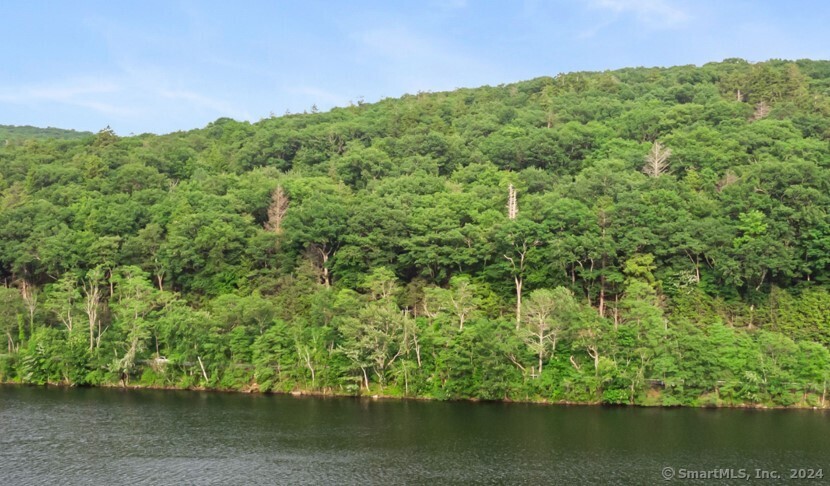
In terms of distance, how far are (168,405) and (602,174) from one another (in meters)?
41.9

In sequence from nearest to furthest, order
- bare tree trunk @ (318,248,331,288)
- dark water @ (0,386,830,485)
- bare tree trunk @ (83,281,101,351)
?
dark water @ (0,386,830,485)
bare tree trunk @ (83,281,101,351)
bare tree trunk @ (318,248,331,288)

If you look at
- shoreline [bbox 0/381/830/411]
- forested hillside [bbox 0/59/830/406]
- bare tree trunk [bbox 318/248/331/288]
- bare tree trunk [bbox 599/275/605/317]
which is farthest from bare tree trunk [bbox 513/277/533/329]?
bare tree trunk [bbox 318/248/331/288]

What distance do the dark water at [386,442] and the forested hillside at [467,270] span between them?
3.69m

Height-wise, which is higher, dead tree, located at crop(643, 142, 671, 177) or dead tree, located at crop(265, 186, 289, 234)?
dead tree, located at crop(643, 142, 671, 177)

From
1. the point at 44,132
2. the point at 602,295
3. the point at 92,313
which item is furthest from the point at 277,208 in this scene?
the point at 44,132

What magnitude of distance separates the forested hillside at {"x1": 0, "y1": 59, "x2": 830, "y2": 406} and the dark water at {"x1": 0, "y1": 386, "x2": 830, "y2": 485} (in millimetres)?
3694

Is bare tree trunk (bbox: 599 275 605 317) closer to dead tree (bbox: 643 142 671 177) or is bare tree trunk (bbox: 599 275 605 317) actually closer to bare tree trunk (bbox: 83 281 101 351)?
dead tree (bbox: 643 142 671 177)

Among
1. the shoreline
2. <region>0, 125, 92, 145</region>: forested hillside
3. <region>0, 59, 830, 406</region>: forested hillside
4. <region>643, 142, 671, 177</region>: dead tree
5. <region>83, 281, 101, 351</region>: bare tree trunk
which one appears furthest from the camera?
<region>0, 125, 92, 145</region>: forested hillside

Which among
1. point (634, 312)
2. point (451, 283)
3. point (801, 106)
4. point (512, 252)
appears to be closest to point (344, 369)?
point (451, 283)

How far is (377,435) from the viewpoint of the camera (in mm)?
35719

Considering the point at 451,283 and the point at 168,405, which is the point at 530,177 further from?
the point at 168,405

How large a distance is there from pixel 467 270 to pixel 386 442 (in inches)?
984

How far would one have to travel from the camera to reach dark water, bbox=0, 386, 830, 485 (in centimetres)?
2914

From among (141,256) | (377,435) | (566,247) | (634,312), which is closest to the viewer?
(377,435)
